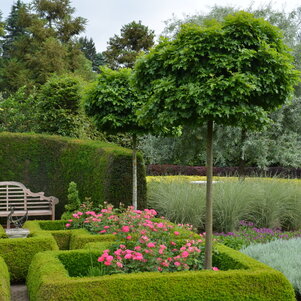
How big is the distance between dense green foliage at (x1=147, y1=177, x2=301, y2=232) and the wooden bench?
7.72 ft

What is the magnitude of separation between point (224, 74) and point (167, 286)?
1.96 m

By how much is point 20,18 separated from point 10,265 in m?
24.1

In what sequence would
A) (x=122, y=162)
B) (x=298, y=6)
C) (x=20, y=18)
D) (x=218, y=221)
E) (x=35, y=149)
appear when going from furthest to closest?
1. (x=20, y=18)
2. (x=298, y=6)
3. (x=35, y=149)
4. (x=218, y=221)
5. (x=122, y=162)

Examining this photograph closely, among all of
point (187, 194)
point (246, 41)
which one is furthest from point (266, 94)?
point (187, 194)

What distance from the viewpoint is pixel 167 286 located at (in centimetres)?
378

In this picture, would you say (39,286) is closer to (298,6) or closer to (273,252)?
(273,252)

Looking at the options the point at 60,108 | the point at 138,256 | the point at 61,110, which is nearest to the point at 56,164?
the point at 61,110

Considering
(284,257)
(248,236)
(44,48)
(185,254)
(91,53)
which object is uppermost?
(91,53)

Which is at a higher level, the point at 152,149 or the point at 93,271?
the point at 152,149

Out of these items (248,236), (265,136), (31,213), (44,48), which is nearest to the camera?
(248,236)

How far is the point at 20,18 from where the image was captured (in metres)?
26.9

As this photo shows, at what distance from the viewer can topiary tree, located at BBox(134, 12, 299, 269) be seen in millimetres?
3863

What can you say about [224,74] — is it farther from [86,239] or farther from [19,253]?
[19,253]

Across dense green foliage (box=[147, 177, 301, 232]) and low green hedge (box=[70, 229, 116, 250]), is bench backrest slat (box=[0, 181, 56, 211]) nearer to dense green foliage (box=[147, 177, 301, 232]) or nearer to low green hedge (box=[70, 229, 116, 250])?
dense green foliage (box=[147, 177, 301, 232])
